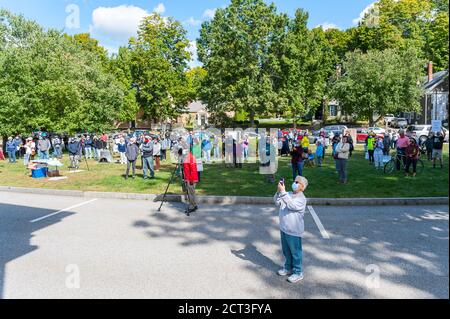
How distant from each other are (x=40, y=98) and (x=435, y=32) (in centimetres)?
5922

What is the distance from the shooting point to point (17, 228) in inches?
382

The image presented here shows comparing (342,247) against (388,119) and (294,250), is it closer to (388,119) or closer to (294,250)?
(294,250)

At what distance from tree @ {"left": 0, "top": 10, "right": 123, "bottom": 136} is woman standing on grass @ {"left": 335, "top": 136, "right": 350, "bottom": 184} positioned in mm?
23899

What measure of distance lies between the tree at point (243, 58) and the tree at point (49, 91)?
16521 mm

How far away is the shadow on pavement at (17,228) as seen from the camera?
762 centimetres

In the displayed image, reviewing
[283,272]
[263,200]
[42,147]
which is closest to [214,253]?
[283,272]

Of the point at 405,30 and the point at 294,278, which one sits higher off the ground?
the point at 405,30

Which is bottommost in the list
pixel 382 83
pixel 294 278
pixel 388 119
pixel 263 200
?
pixel 294 278

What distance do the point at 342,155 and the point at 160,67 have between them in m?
47.5

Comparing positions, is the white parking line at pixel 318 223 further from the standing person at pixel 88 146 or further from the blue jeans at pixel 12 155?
the blue jeans at pixel 12 155

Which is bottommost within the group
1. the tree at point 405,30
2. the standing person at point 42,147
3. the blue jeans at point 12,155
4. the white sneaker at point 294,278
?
the white sneaker at point 294,278

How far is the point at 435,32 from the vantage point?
6175cm

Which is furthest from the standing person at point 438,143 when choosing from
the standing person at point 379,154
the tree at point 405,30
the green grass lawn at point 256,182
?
the tree at point 405,30

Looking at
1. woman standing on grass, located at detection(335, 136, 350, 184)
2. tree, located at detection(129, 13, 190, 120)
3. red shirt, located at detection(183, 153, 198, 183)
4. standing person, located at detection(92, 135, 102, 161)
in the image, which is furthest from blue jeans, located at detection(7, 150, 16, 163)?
tree, located at detection(129, 13, 190, 120)
